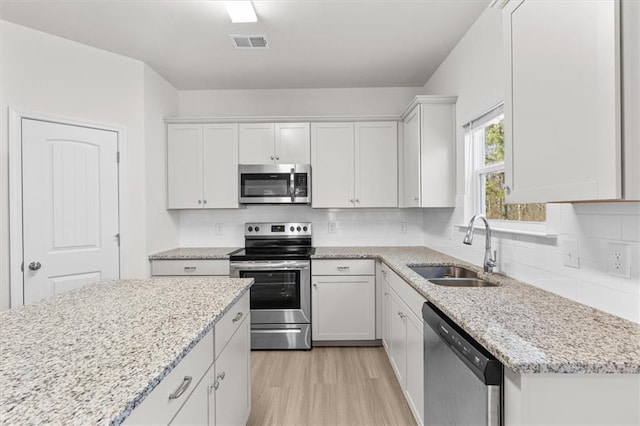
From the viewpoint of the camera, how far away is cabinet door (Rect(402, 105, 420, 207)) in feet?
9.27

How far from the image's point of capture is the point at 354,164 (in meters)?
3.34

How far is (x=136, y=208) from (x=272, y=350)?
1.78 meters

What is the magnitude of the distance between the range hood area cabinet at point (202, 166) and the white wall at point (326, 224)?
0.99ft

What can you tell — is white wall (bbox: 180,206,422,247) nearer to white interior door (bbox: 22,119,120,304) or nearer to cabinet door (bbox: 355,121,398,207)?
cabinet door (bbox: 355,121,398,207)

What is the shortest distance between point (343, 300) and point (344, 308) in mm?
75

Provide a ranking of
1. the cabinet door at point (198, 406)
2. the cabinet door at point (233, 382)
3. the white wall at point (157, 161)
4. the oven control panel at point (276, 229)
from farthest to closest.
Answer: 1. the oven control panel at point (276, 229)
2. the white wall at point (157, 161)
3. the cabinet door at point (233, 382)
4. the cabinet door at point (198, 406)

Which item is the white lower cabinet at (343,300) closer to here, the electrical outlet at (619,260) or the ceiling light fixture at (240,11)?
the electrical outlet at (619,260)

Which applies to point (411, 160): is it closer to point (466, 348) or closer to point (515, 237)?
point (515, 237)

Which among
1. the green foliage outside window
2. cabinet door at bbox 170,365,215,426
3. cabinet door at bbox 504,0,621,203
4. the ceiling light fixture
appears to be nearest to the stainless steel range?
the green foliage outside window

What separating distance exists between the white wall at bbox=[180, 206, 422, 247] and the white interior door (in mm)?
948

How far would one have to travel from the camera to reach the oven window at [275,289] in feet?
9.98

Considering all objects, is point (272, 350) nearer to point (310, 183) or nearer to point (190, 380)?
point (310, 183)

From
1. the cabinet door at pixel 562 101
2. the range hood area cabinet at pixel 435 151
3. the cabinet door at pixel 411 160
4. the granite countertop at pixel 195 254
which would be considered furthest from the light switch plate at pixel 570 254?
the granite countertop at pixel 195 254

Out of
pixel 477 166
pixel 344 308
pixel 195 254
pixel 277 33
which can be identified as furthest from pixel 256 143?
pixel 477 166
